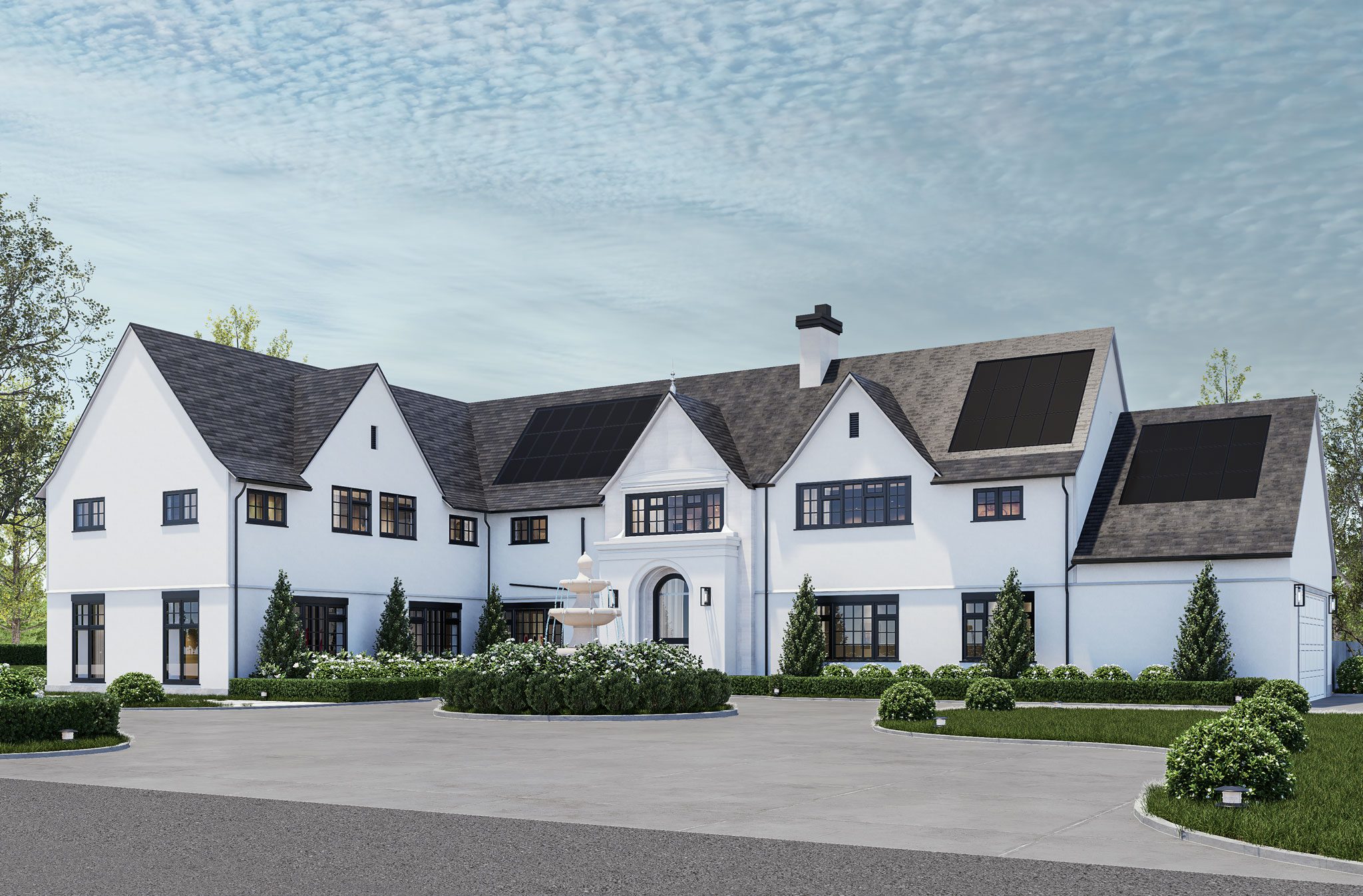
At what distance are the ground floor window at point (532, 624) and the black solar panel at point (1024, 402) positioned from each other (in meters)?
15.1

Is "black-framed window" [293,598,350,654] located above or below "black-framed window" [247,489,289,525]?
below

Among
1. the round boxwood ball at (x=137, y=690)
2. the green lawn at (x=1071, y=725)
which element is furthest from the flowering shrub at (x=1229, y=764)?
the round boxwood ball at (x=137, y=690)

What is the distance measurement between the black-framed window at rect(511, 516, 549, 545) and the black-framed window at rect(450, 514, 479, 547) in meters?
1.32

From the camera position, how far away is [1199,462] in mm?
38281

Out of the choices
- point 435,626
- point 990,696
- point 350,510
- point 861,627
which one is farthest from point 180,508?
point 990,696

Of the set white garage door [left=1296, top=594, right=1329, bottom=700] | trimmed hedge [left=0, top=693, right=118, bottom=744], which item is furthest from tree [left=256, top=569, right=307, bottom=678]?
white garage door [left=1296, top=594, right=1329, bottom=700]

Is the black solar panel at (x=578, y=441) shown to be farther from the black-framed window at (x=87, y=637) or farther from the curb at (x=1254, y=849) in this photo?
the curb at (x=1254, y=849)

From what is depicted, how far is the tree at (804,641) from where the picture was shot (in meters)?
40.0

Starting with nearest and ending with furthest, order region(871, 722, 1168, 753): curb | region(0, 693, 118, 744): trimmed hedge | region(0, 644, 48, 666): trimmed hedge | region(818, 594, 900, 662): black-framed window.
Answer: region(0, 693, 118, 744): trimmed hedge → region(871, 722, 1168, 753): curb → region(818, 594, 900, 662): black-framed window → region(0, 644, 48, 666): trimmed hedge

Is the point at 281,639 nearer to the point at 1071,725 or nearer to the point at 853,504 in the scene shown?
the point at 853,504

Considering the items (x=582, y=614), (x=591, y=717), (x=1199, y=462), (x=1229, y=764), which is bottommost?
(x=591, y=717)

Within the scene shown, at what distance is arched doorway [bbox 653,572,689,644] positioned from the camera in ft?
144

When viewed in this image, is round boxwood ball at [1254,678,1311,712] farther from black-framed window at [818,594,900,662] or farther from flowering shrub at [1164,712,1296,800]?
black-framed window at [818,594,900,662]

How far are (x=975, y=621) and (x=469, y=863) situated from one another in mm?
29530
